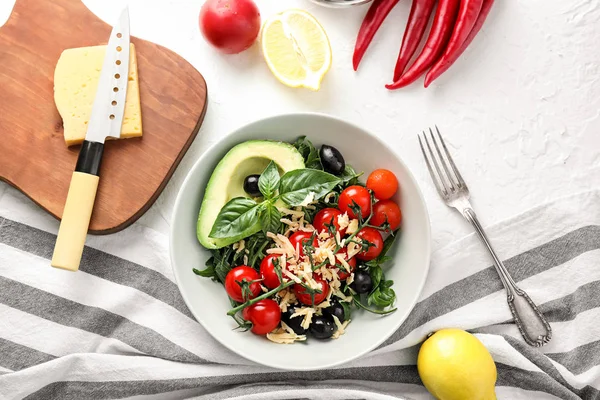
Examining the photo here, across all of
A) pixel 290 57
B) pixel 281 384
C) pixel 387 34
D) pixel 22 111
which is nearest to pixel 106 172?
pixel 22 111

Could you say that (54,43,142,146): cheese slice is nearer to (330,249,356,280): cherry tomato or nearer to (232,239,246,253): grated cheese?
(232,239,246,253): grated cheese

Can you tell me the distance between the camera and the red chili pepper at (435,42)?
1556 millimetres

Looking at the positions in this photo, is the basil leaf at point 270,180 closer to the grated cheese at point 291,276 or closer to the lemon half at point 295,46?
the grated cheese at point 291,276

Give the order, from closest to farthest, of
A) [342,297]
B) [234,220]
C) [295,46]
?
[234,220]
[342,297]
[295,46]

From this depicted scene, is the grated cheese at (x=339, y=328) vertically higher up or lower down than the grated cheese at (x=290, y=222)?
lower down

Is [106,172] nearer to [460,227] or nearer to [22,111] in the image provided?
[22,111]

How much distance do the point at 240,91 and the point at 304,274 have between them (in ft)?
1.62

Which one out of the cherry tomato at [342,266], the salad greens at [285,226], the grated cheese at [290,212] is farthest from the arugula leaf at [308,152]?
the cherry tomato at [342,266]

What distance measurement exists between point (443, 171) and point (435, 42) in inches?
12.0

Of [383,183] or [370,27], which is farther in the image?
[370,27]

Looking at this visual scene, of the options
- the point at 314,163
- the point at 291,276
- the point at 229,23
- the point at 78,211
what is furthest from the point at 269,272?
the point at 229,23

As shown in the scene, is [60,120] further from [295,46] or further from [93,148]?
[295,46]

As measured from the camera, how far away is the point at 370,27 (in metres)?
1.57

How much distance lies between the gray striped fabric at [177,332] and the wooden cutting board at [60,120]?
96 millimetres
